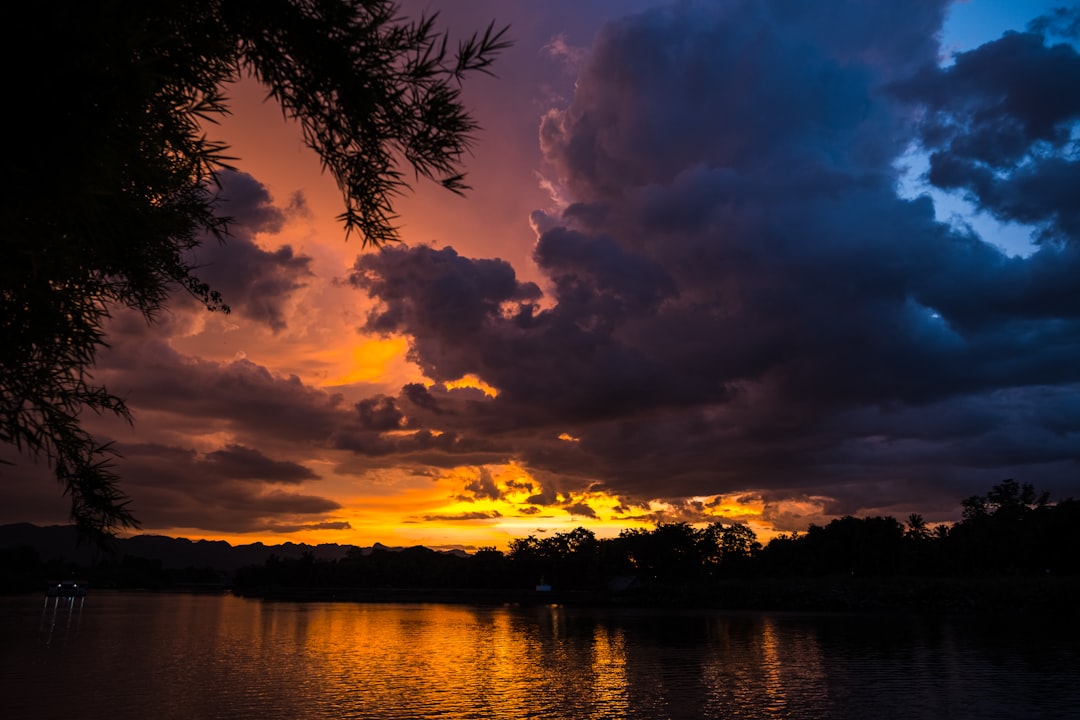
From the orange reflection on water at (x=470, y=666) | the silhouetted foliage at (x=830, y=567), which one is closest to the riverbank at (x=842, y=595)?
the silhouetted foliage at (x=830, y=567)

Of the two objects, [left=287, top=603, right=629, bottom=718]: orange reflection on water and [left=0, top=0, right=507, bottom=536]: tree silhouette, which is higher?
[left=0, top=0, right=507, bottom=536]: tree silhouette

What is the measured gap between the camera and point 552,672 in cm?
5059

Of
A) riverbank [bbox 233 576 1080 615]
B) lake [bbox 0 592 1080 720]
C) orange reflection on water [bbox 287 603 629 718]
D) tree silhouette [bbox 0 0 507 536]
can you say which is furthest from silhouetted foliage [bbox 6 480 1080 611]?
tree silhouette [bbox 0 0 507 536]

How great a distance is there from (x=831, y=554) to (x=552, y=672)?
363 feet

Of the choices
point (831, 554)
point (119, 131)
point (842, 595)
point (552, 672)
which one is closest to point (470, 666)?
point (552, 672)

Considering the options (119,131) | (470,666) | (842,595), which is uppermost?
(119,131)

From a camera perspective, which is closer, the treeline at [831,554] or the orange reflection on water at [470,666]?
the orange reflection on water at [470,666]

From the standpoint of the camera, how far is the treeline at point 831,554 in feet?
394

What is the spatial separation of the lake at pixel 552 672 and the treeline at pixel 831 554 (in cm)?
4287

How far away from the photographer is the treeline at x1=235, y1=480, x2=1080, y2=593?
394 ft

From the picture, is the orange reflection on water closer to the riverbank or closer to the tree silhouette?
the tree silhouette

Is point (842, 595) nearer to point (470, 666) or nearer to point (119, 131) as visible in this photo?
point (470, 666)

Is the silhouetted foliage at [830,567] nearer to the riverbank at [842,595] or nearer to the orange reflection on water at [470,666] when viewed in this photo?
the riverbank at [842,595]

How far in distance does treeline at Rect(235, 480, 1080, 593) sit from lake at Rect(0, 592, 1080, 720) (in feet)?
141
